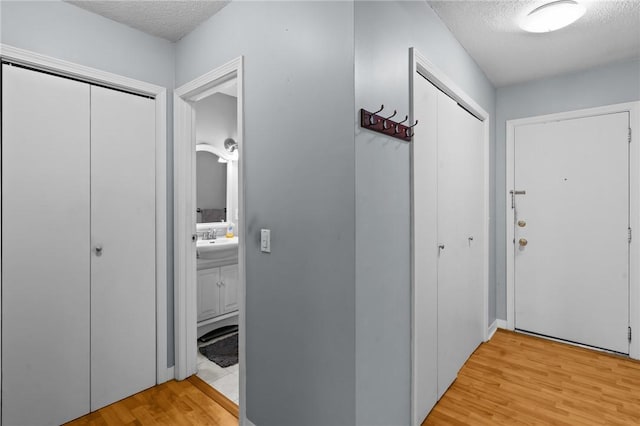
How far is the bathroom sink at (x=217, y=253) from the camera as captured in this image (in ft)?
9.22

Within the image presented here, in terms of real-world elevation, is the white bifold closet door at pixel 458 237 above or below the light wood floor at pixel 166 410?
above

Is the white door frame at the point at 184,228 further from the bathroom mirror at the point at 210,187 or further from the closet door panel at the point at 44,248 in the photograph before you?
the bathroom mirror at the point at 210,187

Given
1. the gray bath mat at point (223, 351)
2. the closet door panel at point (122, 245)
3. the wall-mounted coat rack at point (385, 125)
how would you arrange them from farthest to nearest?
the gray bath mat at point (223, 351)
the closet door panel at point (122, 245)
the wall-mounted coat rack at point (385, 125)

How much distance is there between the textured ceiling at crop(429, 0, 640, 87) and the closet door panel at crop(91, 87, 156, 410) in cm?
206

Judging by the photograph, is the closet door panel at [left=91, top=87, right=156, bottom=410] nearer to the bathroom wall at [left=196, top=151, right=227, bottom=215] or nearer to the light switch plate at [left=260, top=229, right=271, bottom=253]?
the light switch plate at [left=260, top=229, right=271, bottom=253]

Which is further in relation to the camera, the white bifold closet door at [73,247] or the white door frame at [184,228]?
the white door frame at [184,228]

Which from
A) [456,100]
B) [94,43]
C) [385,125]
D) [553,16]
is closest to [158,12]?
[94,43]

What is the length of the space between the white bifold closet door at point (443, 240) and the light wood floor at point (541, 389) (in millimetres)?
127

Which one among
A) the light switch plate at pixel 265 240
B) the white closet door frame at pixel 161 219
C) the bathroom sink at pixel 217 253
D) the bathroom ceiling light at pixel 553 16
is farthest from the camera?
the bathroom sink at pixel 217 253

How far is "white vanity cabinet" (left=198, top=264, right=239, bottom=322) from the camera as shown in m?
2.97

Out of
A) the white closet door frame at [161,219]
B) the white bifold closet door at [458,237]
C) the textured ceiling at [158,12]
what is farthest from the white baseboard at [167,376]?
the textured ceiling at [158,12]

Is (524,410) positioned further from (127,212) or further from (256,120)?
(127,212)

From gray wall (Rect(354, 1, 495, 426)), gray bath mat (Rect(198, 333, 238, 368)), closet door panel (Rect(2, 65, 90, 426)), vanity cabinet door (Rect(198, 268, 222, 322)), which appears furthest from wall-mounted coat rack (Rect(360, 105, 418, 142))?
vanity cabinet door (Rect(198, 268, 222, 322))

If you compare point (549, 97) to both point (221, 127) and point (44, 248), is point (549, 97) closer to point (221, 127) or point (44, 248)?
point (221, 127)
